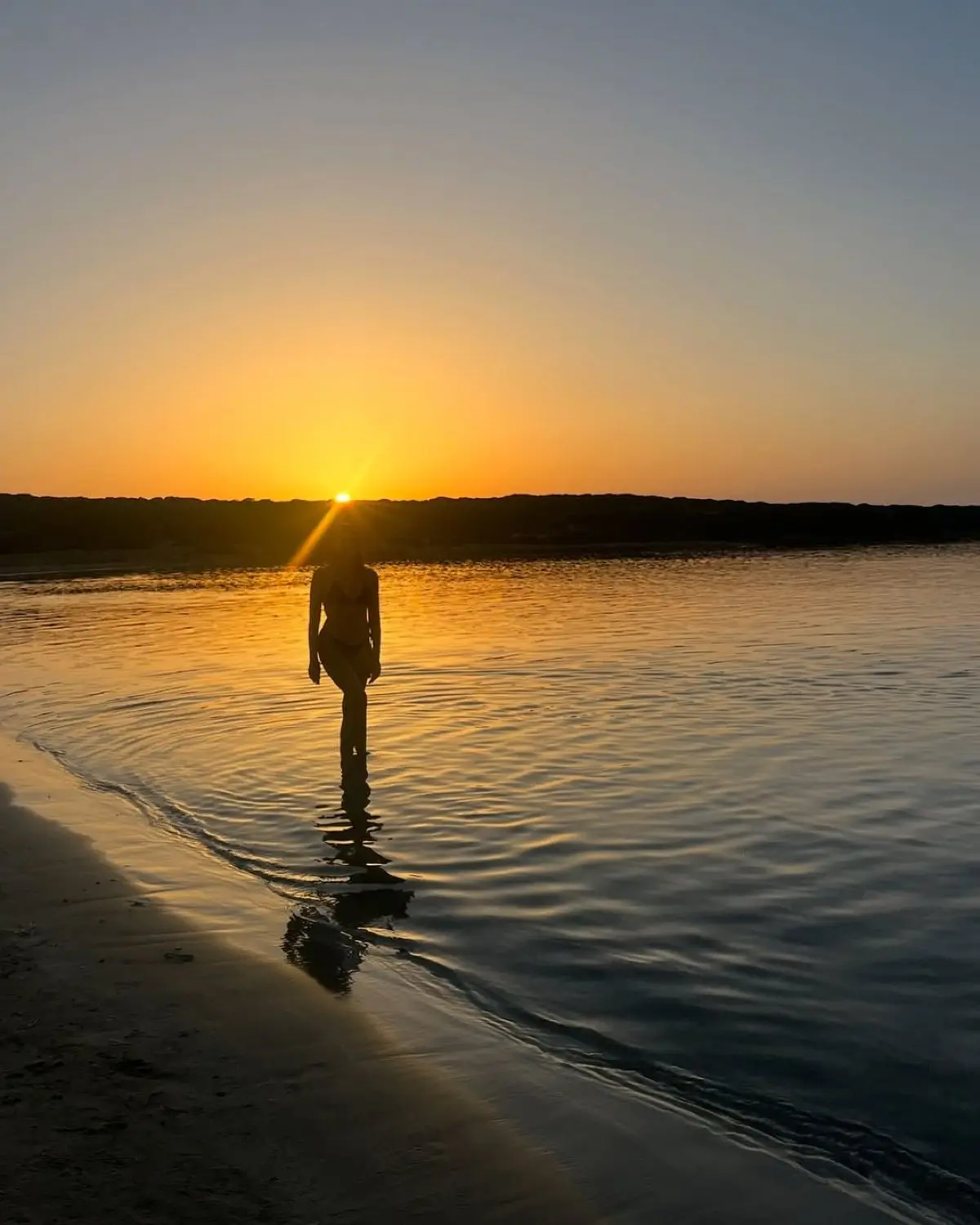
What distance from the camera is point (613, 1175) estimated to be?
3916 mm

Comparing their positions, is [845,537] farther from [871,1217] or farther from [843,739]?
[871,1217]

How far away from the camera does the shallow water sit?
4914 millimetres

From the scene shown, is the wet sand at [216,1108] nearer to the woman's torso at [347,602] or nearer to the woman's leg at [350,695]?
the woman's leg at [350,695]

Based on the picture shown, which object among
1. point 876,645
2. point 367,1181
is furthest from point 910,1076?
point 876,645

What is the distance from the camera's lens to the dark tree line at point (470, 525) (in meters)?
75.3

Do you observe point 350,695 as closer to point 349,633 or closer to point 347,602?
point 349,633

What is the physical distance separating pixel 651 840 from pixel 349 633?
11.5 feet

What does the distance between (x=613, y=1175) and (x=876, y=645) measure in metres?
17.6

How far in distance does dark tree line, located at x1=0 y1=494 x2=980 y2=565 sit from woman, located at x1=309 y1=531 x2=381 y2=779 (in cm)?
5498

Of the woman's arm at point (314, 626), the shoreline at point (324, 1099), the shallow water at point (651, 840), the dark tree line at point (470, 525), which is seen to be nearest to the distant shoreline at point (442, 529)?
the dark tree line at point (470, 525)

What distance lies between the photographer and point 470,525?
312 feet

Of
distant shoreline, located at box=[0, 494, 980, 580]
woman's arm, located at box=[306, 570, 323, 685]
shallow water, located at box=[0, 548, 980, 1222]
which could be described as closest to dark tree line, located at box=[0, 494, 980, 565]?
distant shoreline, located at box=[0, 494, 980, 580]

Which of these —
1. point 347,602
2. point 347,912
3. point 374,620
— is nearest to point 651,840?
point 347,912

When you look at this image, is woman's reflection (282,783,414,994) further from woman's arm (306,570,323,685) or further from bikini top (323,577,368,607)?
bikini top (323,577,368,607)
